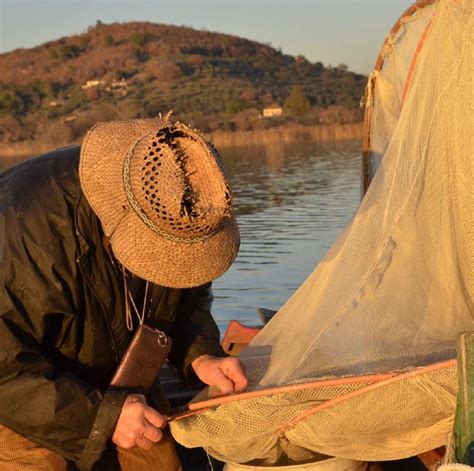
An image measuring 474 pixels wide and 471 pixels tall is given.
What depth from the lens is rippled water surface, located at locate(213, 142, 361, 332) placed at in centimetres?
1115

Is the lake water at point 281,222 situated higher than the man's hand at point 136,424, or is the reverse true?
the man's hand at point 136,424

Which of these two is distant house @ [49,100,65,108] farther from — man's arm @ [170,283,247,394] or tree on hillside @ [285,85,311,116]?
man's arm @ [170,283,247,394]

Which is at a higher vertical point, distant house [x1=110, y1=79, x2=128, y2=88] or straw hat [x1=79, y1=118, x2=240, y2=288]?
straw hat [x1=79, y1=118, x2=240, y2=288]

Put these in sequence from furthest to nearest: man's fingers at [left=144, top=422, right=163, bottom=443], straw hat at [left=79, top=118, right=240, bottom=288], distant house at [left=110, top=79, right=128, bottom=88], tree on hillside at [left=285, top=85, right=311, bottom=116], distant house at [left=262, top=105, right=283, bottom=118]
A: distant house at [left=110, top=79, right=128, bottom=88], distant house at [left=262, top=105, right=283, bottom=118], tree on hillside at [left=285, top=85, right=311, bottom=116], man's fingers at [left=144, top=422, right=163, bottom=443], straw hat at [left=79, top=118, right=240, bottom=288]

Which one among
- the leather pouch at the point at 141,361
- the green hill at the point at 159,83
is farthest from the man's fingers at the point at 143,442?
the green hill at the point at 159,83

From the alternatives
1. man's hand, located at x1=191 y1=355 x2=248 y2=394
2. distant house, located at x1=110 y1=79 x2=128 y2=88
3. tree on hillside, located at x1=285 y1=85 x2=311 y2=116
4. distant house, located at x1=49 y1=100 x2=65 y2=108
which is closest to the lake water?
man's hand, located at x1=191 y1=355 x2=248 y2=394

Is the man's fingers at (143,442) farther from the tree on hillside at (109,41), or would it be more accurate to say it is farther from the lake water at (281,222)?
the tree on hillside at (109,41)

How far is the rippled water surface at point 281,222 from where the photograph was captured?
439 inches

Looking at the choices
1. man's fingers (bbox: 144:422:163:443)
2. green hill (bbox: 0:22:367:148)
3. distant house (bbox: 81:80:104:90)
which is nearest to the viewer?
man's fingers (bbox: 144:422:163:443)

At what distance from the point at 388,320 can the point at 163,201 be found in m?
1.02

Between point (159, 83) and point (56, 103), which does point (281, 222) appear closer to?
point (56, 103)

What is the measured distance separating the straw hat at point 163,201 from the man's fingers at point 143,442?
0.51 meters

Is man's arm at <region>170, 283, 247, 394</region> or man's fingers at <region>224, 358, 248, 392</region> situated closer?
man's fingers at <region>224, 358, 248, 392</region>

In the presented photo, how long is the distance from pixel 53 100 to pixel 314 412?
93417 mm
